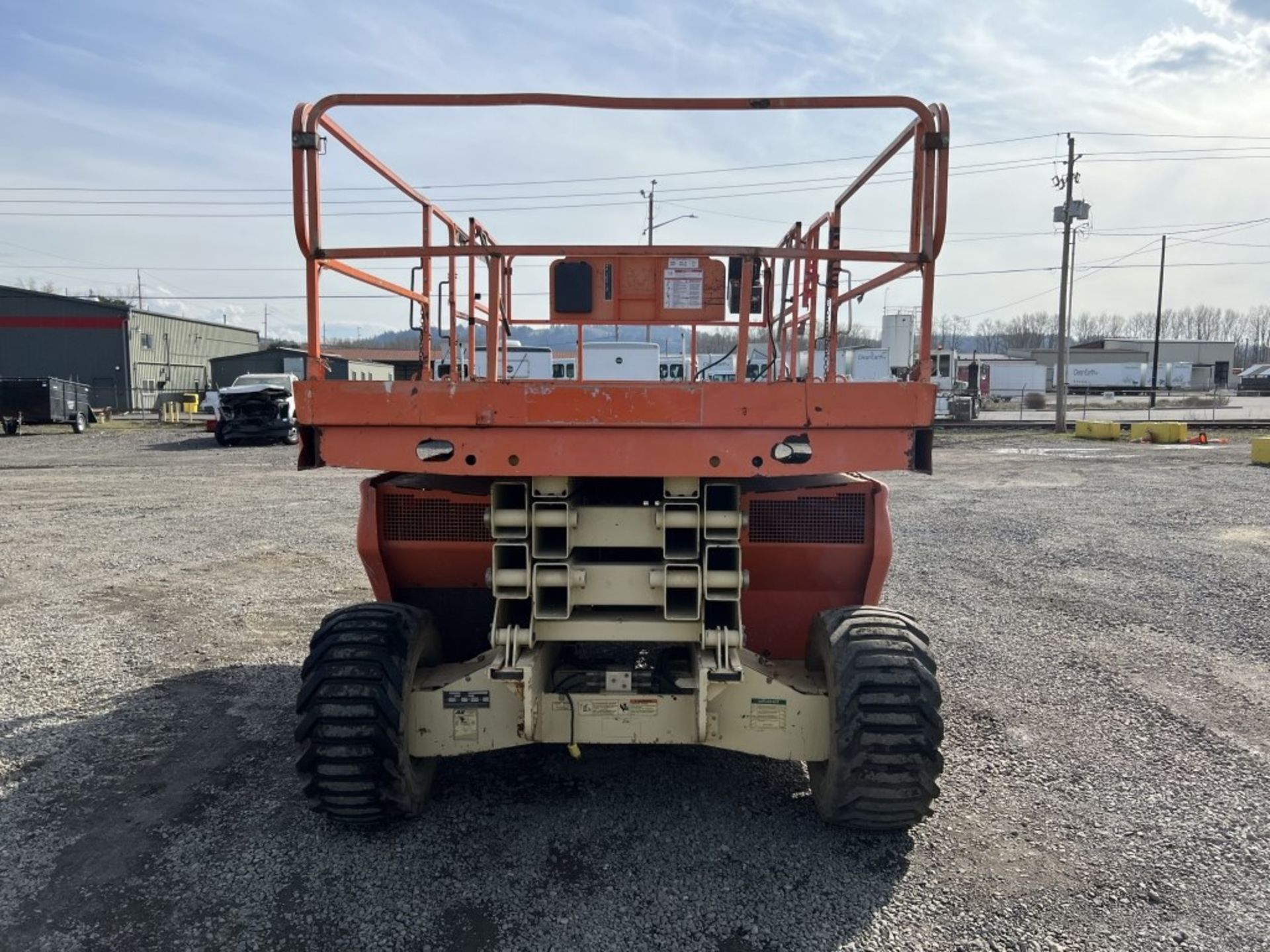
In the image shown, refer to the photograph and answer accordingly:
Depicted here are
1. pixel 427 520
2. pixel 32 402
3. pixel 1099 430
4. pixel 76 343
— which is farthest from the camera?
pixel 76 343

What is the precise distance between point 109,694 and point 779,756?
4245mm

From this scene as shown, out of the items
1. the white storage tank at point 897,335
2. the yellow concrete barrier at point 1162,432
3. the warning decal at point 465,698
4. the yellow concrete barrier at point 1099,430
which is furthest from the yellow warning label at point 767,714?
the yellow concrete barrier at point 1099,430

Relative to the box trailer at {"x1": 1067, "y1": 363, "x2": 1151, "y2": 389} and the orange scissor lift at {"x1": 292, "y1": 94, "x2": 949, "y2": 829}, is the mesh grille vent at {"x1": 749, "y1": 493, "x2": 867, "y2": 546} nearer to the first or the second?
the orange scissor lift at {"x1": 292, "y1": 94, "x2": 949, "y2": 829}

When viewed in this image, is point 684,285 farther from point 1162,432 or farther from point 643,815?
point 1162,432

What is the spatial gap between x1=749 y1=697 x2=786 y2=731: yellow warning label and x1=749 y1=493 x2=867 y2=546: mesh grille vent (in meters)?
0.76

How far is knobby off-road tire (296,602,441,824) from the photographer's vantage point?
326cm

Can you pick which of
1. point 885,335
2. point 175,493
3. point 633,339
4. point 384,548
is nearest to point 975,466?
point 885,335

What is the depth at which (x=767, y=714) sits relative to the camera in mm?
3369

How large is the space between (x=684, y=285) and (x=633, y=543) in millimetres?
1504

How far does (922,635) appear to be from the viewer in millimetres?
3441

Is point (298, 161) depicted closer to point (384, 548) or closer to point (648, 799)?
point (384, 548)

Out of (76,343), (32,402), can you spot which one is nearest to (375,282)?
(32,402)

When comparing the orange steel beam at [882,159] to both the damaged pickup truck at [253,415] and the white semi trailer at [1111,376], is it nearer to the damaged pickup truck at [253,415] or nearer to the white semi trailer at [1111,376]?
the damaged pickup truck at [253,415]

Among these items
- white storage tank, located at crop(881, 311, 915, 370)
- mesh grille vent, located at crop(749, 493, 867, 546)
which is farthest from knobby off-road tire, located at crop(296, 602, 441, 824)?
white storage tank, located at crop(881, 311, 915, 370)
